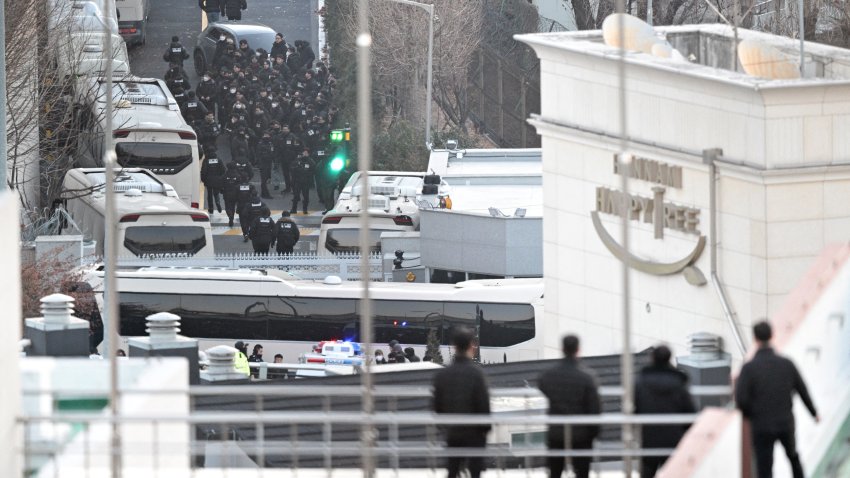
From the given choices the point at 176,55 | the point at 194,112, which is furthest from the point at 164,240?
the point at 176,55

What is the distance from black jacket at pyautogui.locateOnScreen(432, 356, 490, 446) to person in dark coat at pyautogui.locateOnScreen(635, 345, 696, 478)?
88cm

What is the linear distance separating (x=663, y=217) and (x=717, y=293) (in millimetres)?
1146

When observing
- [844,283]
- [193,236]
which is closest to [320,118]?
[193,236]

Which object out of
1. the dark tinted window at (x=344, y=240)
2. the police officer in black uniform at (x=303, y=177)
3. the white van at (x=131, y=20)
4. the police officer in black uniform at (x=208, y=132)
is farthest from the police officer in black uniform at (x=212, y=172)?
the white van at (x=131, y=20)

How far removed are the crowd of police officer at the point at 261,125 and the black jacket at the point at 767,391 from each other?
26.4m

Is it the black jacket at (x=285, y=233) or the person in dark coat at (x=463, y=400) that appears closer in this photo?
the person in dark coat at (x=463, y=400)

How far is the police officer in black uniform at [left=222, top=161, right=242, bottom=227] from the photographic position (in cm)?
4078

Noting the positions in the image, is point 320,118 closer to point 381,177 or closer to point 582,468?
point 381,177

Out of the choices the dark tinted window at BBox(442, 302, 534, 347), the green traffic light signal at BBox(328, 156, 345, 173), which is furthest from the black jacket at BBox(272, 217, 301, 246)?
the dark tinted window at BBox(442, 302, 534, 347)

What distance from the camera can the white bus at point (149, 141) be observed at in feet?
134

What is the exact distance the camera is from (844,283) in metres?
12.4

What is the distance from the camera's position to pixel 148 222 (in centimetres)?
3519

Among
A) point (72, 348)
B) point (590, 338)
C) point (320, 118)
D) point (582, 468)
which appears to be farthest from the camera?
point (320, 118)

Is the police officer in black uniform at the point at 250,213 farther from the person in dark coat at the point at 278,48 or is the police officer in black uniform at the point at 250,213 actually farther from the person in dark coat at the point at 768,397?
the person in dark coat at the point at 768,397
